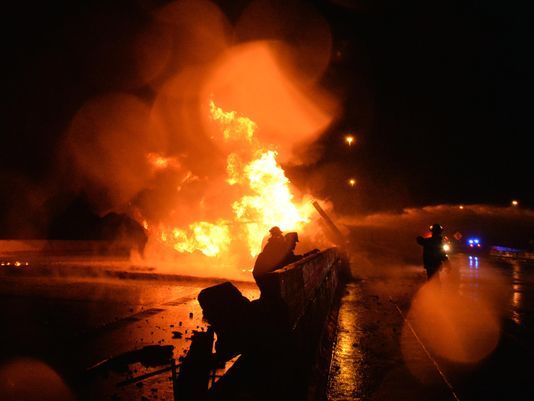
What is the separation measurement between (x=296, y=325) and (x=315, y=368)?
1.00 meters

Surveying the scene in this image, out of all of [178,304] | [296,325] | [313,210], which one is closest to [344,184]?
[313,210]

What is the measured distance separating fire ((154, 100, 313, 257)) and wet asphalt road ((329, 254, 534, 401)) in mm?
7274

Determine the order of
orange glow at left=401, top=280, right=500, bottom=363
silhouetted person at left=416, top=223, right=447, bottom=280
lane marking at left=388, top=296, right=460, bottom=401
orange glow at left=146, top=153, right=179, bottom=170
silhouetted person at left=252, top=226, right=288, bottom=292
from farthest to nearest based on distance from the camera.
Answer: orange glow at left=146, top=153, right=179, bottom=170 → silhouetted person at left=416, top=223, right=447, bottom=280 → silhouetted person at left=252, top=226, right=288, bottom=292 → orange glow at left=401, top=280, right=500, bottom=363 → lane marking at left=388, top=296, right=460, bottom=401

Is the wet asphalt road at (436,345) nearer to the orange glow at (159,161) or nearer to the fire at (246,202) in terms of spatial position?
the fire at (246,202)

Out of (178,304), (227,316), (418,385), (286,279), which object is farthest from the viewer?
(178,304)

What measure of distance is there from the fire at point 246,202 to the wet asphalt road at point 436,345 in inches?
286

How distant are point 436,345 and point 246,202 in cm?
1412

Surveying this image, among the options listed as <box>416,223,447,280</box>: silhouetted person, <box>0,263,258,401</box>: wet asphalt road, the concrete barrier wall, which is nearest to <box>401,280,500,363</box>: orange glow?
<box>416,223,447,280</box>: silhouetted person

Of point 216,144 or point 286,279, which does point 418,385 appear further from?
point 216,144

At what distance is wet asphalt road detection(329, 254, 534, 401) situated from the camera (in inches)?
230

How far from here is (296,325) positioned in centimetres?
711

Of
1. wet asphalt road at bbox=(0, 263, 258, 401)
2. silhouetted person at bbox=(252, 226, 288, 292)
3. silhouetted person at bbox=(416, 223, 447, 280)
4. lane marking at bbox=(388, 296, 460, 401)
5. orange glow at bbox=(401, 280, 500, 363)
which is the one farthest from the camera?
silhouetted person at bbox=(416, 223, 447, 280)

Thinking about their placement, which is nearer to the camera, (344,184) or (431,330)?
(431,330)

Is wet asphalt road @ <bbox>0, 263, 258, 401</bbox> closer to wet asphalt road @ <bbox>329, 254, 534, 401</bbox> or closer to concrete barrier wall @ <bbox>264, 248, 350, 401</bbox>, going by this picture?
concrete barrier wall @ <bbox>264, 248, 350, 401</bbox>
